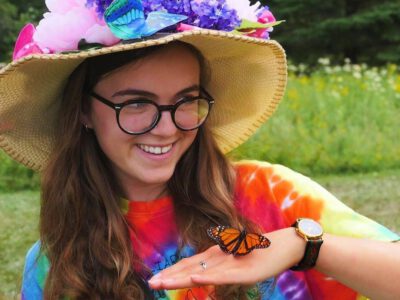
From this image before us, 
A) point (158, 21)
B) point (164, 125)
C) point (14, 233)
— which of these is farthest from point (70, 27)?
point (14, 233)

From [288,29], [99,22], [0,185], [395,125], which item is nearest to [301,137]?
[395,125]

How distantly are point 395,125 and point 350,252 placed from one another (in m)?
6.78

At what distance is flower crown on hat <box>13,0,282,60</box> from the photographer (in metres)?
1.78

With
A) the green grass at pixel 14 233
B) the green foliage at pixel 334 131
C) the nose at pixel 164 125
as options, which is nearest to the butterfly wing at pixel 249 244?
the nose at pixel 164 125

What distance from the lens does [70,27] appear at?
1.89 meters

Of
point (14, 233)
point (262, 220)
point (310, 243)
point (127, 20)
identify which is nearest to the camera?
point (310, 243)

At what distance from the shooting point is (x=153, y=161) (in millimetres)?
1905

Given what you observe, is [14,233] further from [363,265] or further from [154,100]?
[363,265]

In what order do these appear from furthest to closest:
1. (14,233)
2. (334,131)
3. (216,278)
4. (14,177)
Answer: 1. (334,131)
2. (14,177)
3. (14,233)
4. (216,278)

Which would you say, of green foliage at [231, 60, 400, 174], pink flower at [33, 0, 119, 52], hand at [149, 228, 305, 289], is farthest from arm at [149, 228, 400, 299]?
green foliage at [231, 60, 400, 174]

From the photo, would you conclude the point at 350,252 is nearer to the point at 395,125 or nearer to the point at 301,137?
the point at 301,137

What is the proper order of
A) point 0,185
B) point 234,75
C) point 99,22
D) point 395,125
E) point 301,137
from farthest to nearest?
point 395,125, point 301,137, point 0,185, point 234,75, point 99,22

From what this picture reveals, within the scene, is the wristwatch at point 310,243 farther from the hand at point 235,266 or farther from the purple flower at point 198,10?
the purple flower at point 198,10

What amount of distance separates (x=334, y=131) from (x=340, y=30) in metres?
12.4
